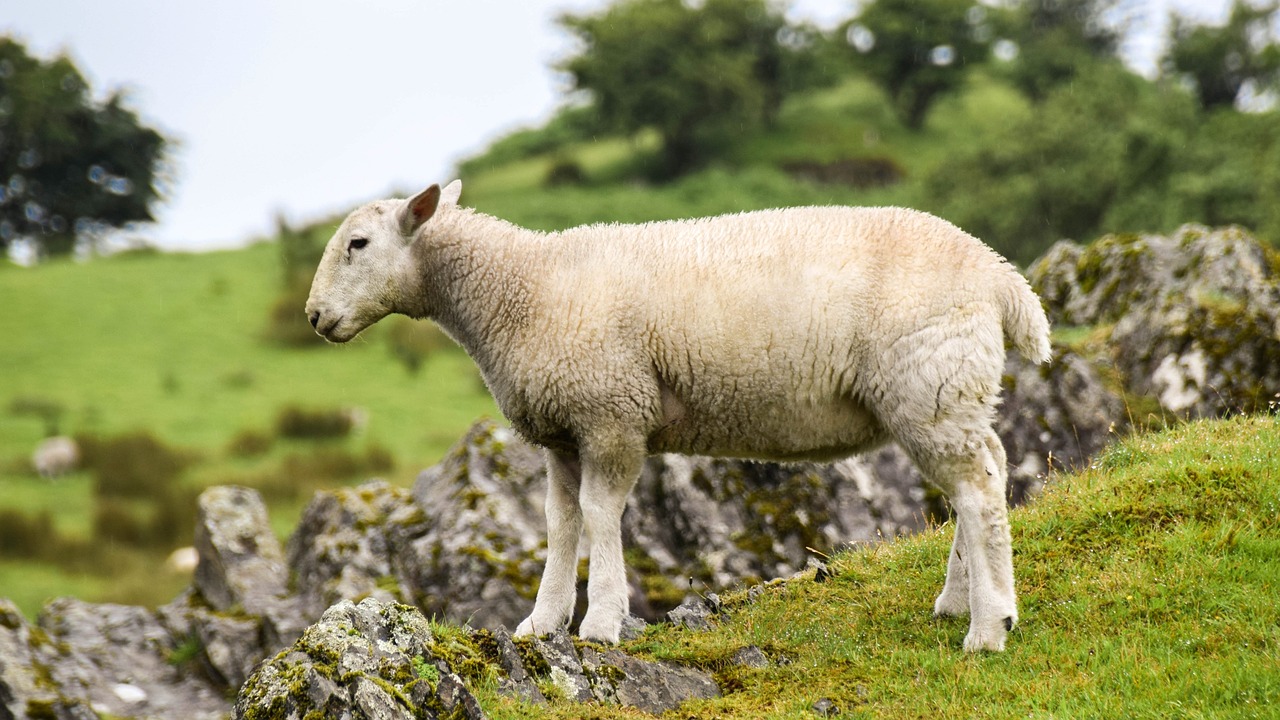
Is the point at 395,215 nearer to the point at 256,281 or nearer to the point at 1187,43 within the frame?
the point at 256,281

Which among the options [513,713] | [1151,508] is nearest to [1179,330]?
[1151,508]

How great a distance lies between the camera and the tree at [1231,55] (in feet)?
218

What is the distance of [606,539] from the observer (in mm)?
7301

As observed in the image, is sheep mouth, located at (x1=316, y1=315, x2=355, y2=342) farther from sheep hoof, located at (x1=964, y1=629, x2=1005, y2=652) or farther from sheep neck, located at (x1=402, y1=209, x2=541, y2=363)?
sheep hoof, located at (x1=964, y1=629, x2=1005, y2=652)

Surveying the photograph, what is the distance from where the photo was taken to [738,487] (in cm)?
1134

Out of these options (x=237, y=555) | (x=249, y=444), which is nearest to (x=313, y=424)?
(x=249, y=444)

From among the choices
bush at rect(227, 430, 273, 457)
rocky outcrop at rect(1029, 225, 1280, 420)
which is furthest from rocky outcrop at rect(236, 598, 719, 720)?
bush at rect(227, 430, 273, 457)

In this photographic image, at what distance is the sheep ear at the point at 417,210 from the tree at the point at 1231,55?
69.2m

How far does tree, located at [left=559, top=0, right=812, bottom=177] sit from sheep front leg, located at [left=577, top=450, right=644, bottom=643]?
60.3 m

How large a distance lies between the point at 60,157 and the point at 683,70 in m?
33.3

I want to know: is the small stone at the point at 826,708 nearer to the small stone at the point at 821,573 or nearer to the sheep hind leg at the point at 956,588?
the sheep hind leg at the point at 956,588

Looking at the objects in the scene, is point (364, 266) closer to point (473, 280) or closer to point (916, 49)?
point (473, 280)

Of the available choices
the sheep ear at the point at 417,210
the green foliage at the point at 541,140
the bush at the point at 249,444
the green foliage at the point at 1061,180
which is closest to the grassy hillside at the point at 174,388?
the bush at the point at 249,444

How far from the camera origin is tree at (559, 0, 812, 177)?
66562mm
